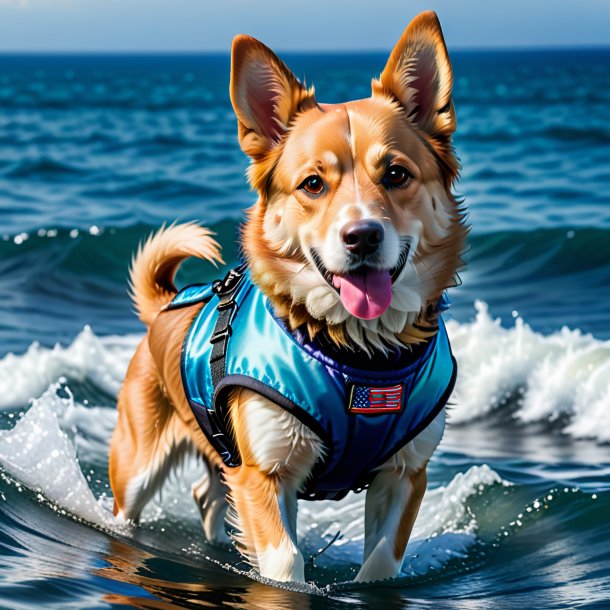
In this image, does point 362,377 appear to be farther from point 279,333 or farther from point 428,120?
point 428,120

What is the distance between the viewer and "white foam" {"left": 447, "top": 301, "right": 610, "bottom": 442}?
781cm

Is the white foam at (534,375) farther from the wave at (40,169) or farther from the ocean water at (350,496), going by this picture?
the wave at (40,169)

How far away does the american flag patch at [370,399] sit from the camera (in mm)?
4043

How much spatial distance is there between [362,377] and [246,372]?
453 mm

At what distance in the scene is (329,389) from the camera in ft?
13.2

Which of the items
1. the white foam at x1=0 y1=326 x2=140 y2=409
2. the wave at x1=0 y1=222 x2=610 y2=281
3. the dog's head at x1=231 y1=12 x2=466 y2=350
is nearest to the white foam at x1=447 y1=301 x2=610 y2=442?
the white foam at x1=0 y1=326 x2=140 y2=409

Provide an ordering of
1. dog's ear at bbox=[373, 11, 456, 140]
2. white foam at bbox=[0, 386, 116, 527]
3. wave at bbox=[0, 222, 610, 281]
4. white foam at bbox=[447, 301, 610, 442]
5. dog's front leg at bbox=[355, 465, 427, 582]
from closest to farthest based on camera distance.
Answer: dog's ear at bbox=[373, 11, 456, 140] → dog's front leg at bbox=[355, 465, 427, 582] → white foam at bbox=[0, 386, 116, 527] → white foam at bbox=[447, 301, 610, 442] → wave at bbox=[0, 222, 610, 281]

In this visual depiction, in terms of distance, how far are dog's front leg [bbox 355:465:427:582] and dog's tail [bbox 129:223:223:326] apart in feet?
4.84

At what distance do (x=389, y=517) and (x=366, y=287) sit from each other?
3.42ft

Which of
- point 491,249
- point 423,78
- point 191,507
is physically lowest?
A: point 191,507

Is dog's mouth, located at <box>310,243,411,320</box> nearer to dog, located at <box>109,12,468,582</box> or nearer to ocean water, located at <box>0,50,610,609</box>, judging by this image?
dog, located at <box>109,12,468,582</box>

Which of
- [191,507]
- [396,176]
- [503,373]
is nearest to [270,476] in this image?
[396,176]

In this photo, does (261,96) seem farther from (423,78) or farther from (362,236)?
(362,236)

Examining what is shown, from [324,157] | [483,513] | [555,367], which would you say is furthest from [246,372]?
[555,367]
